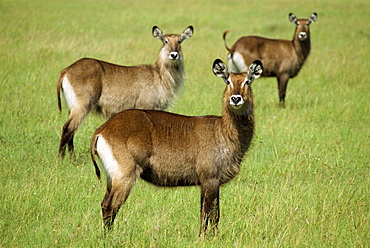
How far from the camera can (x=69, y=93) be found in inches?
245

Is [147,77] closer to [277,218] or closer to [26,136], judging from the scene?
[26,136]

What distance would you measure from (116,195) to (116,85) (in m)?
3.01

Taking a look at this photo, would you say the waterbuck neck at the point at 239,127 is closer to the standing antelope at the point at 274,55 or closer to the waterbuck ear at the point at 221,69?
the waterbuck ear at the point at 221,69

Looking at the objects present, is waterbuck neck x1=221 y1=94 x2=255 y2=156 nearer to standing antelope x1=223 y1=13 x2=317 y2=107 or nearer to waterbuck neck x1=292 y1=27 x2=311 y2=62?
standing antelope x1=223 y1=13 x2=317 y2=107

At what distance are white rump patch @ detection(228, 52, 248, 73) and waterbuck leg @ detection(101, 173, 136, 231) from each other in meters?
6.00

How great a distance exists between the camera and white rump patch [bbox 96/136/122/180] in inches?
148

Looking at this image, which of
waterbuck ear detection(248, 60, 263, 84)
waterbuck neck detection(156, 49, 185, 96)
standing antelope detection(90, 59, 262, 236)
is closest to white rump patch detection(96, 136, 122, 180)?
standing antelope detection(90, 59, 262, 236)

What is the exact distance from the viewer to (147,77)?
690cm

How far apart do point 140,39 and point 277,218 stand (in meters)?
9.64

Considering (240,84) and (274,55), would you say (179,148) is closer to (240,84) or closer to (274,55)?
(240,84)

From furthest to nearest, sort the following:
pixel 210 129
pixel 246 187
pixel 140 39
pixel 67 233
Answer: pixel 140 39 < pixel 246 187 < pixel 210 129 < pixel 67 233

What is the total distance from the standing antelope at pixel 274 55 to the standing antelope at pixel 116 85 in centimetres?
227

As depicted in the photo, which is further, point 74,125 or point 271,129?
point 271,129

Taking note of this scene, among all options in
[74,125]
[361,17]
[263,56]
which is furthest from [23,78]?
[361,17]
